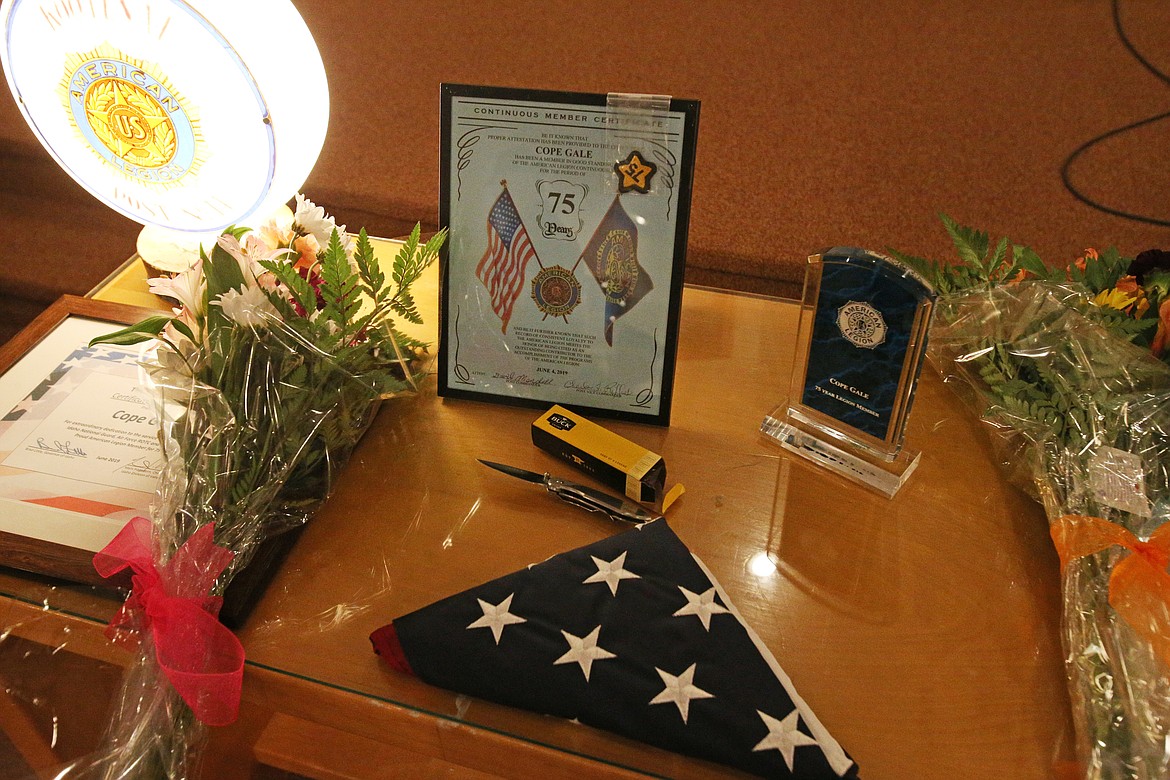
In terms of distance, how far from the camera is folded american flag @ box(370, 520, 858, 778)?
641 millimetres

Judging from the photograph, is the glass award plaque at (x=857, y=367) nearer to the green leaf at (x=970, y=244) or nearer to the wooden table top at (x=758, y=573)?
the wooden table top at (x=758, y=573)

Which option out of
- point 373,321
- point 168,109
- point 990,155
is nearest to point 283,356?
point 373,321

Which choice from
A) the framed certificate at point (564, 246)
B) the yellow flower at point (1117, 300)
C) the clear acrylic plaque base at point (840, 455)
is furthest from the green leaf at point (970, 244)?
the framed certificate at point (564, 246)

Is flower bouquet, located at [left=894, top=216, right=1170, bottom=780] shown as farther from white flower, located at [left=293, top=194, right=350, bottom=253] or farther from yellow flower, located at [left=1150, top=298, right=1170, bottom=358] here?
white flower, located at [left=293, top=194, right=350, bottom=253]

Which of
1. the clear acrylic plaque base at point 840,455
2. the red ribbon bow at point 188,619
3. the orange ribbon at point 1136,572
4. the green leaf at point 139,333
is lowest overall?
the red ribbon bow at point 188,619

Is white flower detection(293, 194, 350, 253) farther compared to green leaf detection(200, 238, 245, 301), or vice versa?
white flower detection(293, 194, 350, 253)

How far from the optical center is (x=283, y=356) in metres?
0.83

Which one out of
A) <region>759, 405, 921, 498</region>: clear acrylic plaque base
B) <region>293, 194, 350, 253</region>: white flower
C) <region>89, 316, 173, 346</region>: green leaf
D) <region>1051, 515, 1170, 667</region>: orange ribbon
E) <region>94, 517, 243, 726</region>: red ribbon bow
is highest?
<region>293, 194, 350, 253</region>: white flower

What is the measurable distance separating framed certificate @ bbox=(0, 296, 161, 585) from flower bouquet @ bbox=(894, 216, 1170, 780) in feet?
2.73

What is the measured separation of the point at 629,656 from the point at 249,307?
464 mm

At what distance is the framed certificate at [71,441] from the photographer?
31.7 inches

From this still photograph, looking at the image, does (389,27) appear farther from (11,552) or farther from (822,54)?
(11,552)
